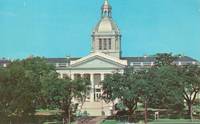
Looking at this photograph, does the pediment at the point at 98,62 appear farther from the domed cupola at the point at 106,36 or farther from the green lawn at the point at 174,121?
the green lawn at the point at 174,121

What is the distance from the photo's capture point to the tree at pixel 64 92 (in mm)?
74062

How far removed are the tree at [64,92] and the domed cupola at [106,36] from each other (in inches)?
1523

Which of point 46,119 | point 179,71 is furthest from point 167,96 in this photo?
point 46,119

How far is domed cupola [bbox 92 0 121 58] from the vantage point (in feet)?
380

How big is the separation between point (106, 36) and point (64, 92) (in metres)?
43.2

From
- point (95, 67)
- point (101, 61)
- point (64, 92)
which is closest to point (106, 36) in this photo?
point (101, 61)

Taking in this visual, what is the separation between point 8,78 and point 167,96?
918 inches

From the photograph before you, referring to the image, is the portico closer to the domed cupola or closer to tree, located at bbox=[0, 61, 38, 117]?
the domed cupola

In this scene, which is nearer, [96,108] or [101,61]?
[96,108]

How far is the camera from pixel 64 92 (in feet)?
243

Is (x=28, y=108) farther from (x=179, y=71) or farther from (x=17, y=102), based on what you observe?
(x=179, y=71)

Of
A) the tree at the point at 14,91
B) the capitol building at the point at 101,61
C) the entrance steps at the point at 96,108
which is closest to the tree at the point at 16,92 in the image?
the tree at the point at 14,91

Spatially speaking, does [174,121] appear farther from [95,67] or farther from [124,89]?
[95,67]

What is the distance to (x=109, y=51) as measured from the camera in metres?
118
